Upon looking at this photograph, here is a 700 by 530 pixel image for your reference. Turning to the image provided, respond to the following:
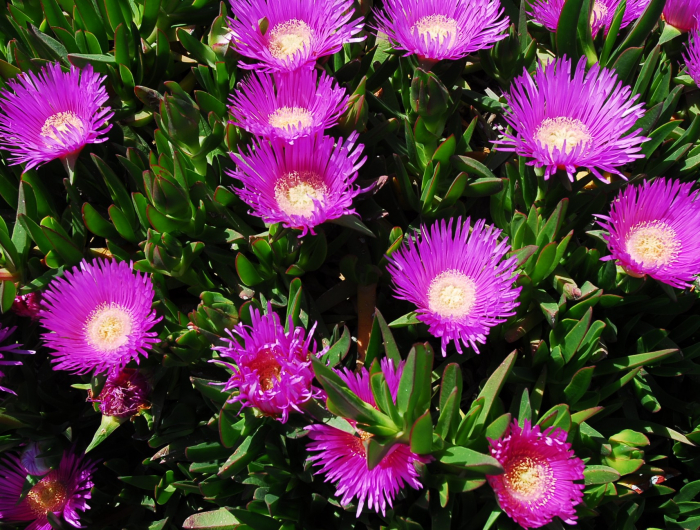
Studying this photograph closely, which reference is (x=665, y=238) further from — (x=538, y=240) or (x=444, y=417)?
(x=444, y=417)

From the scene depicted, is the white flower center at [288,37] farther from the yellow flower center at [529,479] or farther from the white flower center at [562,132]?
the yellow flower center at [529,479]

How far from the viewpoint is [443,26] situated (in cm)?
119

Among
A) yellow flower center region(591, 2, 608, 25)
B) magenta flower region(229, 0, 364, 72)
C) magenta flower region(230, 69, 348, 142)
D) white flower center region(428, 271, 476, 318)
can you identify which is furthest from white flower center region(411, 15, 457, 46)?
white flower center region(428, 271, 476, 318)

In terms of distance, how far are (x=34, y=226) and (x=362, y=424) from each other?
67 cm

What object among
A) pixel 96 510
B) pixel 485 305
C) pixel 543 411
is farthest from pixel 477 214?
pixel 96 510

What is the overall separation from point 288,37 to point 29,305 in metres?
0.71

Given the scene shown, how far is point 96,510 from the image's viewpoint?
1182 millimetres

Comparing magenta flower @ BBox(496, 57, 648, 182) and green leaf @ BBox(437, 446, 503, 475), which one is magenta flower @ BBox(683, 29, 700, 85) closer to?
magenta flower @ BBox(496, 57, 648, 182)

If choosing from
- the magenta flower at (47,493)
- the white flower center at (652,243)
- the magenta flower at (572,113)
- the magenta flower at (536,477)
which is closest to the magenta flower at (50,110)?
the magenta flower at (47,493)

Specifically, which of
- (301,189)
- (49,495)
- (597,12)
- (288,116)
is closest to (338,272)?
(301,189)

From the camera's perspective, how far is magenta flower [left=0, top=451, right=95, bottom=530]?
112 cm

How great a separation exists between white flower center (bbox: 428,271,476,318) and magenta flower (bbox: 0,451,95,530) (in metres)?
0.73

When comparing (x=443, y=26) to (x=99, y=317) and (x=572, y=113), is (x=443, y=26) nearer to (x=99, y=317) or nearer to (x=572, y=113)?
(x=572, y=113)

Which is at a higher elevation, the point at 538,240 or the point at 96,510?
the point at 538,240
